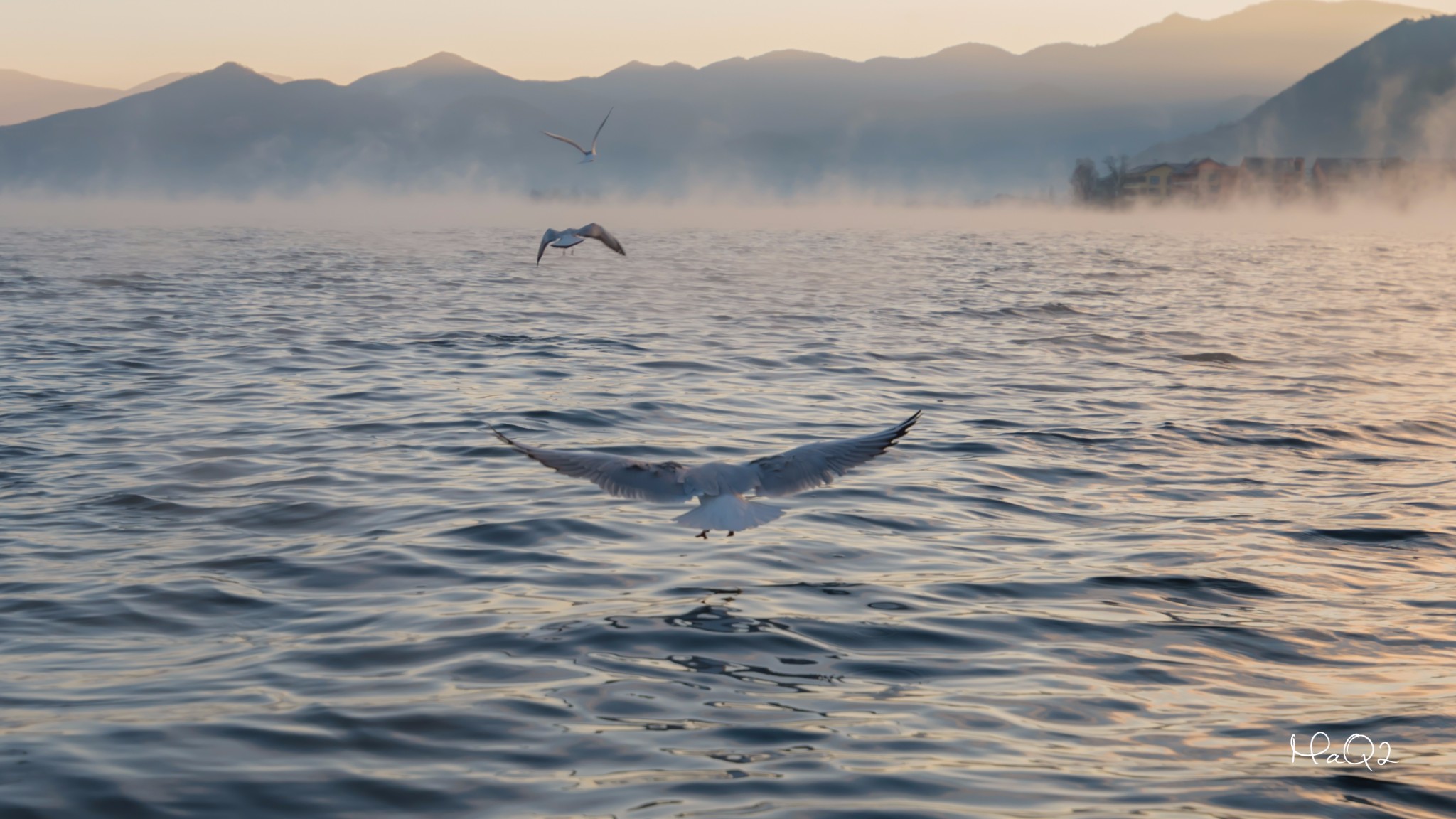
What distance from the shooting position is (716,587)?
326 inches

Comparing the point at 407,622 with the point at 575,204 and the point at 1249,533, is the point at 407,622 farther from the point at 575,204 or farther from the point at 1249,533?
the point at 575,204

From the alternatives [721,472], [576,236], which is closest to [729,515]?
[721,472]

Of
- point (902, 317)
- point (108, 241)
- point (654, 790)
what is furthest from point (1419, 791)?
point (108, 241)

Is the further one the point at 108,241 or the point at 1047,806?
the point at 108,241

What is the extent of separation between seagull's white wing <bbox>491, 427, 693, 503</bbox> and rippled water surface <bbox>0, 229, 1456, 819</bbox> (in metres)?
0.66

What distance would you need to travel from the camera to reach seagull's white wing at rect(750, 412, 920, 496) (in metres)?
8.14

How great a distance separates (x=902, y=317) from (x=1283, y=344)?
7568mm

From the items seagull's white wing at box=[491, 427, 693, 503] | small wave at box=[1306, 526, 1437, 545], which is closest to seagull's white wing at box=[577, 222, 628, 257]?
seagull's white wing at box=[491, 427, 693, 503]

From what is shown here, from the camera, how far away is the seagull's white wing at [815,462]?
320 inches

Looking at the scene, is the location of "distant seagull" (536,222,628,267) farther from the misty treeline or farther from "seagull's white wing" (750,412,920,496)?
the misty treeline

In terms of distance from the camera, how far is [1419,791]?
206 inches

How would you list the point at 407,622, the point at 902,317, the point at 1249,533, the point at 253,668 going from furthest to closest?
the point at 902,317 < the point at 1249,533 < the point at 407,622 < the point at 253,668

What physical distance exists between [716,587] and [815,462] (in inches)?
42.4

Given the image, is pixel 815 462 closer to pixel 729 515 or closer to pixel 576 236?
pixel 729 515
